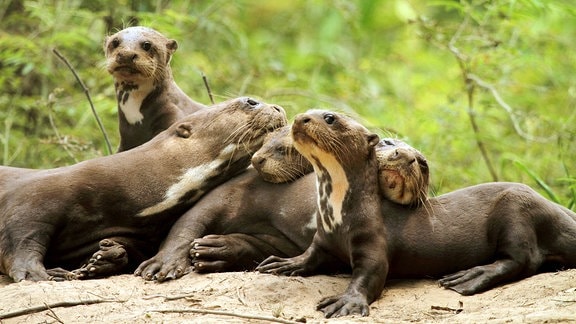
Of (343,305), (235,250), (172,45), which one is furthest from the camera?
(172,45)

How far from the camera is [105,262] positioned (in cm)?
541

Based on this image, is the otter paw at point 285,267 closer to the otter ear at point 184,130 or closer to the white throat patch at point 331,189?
the white throat patch at point 331,189

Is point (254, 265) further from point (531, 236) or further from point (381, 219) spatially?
point (531, 236)

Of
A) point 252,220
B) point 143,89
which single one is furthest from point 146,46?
point 252,220

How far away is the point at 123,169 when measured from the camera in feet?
18.7

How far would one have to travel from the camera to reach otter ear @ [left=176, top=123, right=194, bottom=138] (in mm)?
5977

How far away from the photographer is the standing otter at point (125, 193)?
539cm

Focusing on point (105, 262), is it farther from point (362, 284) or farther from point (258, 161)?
point (362, 284)

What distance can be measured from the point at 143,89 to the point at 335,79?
4296 millimetres

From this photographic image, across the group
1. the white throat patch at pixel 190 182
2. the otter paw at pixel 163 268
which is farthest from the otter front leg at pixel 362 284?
the white throat patch at pixel 190 182

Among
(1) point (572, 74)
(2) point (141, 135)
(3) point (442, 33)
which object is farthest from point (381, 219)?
(1) point (572, 74)

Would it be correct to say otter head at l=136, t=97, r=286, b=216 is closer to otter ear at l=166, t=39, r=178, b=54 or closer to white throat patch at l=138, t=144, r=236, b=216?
white throat patch at l=138, t=144, r=236, b=216

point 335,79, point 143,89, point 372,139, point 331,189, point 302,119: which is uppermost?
point 302,119

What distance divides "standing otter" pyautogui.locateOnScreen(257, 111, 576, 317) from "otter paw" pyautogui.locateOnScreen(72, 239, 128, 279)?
0.79 meters
